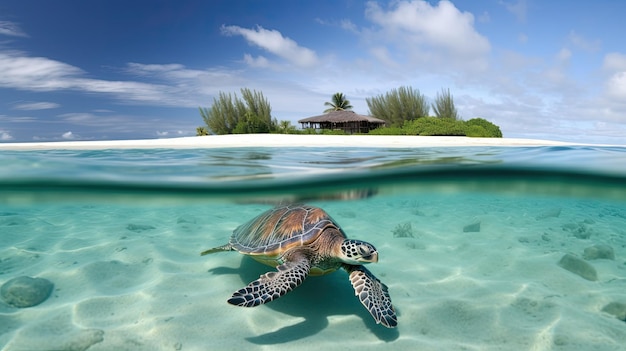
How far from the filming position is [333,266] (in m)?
4.10

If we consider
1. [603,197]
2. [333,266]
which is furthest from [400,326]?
[603,197]

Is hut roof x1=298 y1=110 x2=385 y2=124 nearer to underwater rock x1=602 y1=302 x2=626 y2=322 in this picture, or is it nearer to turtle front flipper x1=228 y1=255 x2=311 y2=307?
underwater rock x1=602 y1=302 x2=626 y2=322

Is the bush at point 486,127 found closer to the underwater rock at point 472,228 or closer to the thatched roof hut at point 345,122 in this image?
the thatched roof hut at point 345,122

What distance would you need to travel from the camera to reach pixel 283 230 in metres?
4.38

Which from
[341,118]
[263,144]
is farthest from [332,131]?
[263,144]

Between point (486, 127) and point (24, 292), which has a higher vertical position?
point (486, 127)

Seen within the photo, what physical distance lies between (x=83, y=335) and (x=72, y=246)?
3696 mm

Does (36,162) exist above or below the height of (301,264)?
above

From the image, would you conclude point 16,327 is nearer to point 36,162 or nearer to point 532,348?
point 532,348

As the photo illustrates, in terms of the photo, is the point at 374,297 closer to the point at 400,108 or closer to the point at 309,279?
the point at 309,279

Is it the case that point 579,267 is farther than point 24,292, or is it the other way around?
point 579,267

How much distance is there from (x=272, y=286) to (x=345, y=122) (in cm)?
4224

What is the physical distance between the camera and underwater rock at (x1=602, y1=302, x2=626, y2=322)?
14.2ft

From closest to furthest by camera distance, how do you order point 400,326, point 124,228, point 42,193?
point 400,326 → point 124,228 → point 42,193
